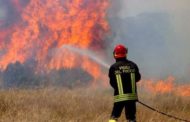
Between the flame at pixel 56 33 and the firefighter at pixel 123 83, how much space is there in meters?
14.6

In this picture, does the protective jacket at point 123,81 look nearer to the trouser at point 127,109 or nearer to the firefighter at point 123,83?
the firefighter at point 123,83

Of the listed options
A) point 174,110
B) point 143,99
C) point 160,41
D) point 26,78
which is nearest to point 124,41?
point 160,41

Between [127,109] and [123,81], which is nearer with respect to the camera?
[123,81]

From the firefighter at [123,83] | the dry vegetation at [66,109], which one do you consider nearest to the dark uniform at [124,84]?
the firefighter at [123,83]

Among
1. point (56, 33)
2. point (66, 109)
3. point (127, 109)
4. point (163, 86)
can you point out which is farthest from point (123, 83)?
point (56, 33)

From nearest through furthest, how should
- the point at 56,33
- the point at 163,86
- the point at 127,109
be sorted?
1. the point at 127,109
2. the point at 163,86
3. the point at 56,33

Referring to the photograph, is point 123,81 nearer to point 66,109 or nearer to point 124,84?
point 124,84

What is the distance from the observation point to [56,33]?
24.2 m

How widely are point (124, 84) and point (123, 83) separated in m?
0.03

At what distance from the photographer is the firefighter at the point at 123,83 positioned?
881cm

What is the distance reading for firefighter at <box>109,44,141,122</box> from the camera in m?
8.81

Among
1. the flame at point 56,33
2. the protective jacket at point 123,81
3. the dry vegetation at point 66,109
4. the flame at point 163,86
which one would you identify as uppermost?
the flame at point 56,33

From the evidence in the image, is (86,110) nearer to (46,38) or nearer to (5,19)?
(46,38)

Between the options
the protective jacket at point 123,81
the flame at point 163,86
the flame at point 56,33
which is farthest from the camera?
the flame at point 56,33
